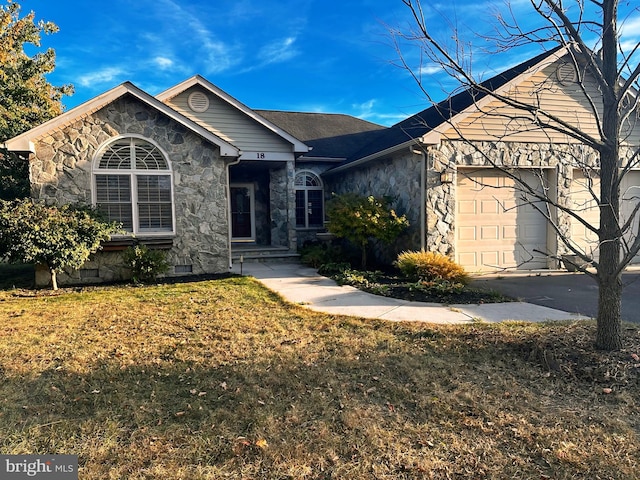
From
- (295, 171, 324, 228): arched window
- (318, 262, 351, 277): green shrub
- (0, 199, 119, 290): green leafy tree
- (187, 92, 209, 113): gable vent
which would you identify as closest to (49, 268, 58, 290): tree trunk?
(0, 199, 119, 290): green leafy tree

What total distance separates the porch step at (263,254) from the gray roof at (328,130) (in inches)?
158

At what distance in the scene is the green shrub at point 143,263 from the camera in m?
9.16

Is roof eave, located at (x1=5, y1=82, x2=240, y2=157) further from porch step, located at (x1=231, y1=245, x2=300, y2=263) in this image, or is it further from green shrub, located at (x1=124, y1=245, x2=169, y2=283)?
porch step, located at (x1=231, y1=245, x2=300, y2=263)

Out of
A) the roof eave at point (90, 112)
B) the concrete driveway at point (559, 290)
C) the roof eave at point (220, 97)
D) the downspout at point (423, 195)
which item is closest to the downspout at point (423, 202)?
the downspout at point (423, 195)

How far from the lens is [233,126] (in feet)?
43.7

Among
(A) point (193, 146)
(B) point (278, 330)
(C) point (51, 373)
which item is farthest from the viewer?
(A) point (193, 146)

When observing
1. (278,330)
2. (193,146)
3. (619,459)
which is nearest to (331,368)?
(278,330)

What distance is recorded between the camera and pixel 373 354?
457 cm

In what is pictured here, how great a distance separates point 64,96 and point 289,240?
16393 millimetres

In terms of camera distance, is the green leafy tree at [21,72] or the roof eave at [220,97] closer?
the roof eave at [220,97]

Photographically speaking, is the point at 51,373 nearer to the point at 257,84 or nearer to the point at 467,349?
the point at 467,349

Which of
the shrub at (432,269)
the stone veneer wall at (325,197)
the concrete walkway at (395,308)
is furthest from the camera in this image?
the stone veneer wall at (325,197)

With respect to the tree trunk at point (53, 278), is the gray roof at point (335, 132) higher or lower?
higher

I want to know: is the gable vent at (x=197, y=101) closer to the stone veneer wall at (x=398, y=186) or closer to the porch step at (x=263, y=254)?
the porch step at (x=263, y=254)
